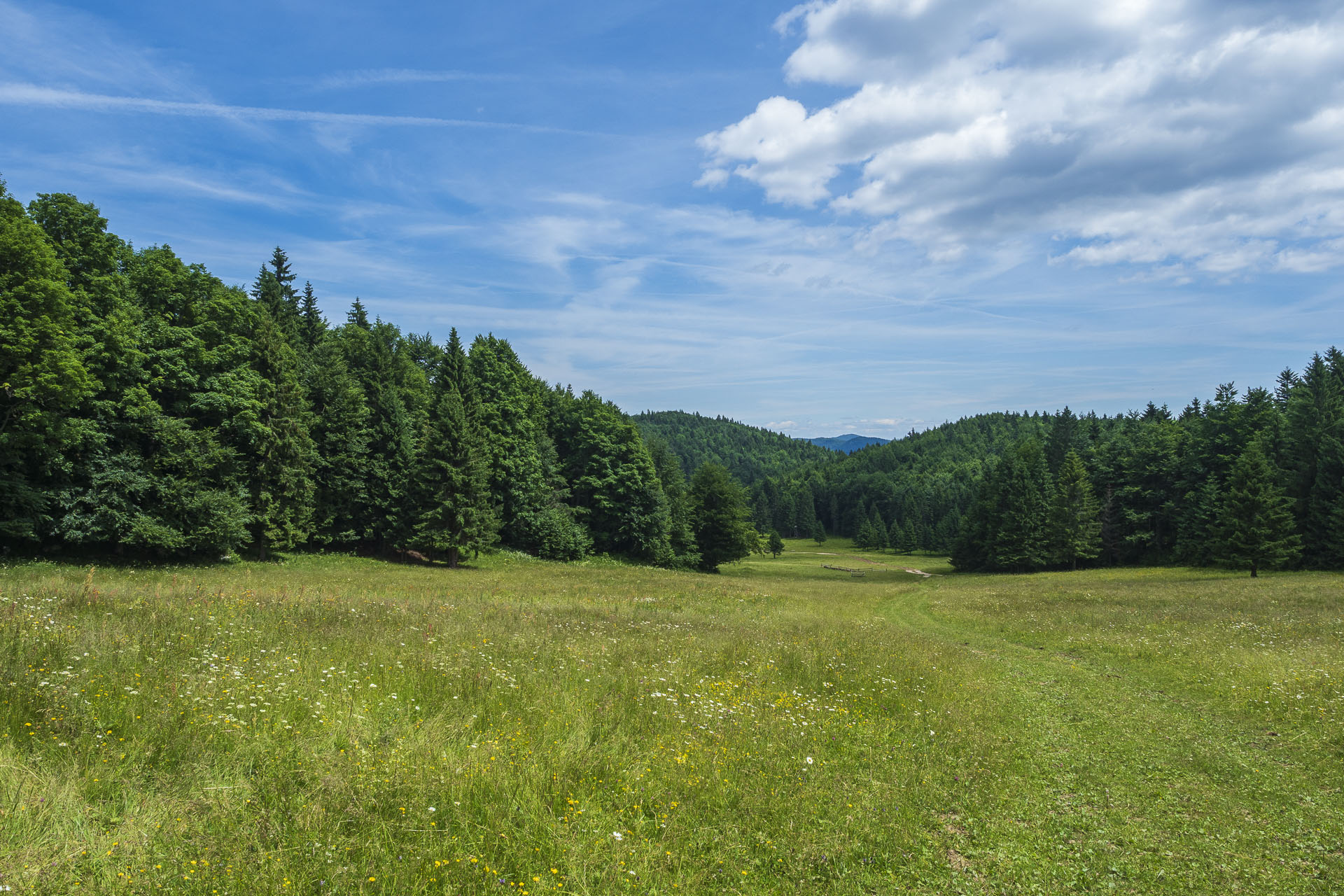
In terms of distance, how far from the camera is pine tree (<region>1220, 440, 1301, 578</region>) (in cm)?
4584

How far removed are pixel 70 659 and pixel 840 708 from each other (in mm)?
11281

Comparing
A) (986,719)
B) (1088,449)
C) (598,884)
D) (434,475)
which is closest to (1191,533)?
(1088,449)

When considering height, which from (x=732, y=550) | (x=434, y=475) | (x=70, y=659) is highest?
(x=434, y=475)

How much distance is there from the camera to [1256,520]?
151 feet

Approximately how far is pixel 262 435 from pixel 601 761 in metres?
38.5

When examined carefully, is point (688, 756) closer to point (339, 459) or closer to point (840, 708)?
point (840, 708)

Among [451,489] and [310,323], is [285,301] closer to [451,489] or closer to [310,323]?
[310,323]

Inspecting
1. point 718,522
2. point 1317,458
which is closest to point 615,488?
point 718,522

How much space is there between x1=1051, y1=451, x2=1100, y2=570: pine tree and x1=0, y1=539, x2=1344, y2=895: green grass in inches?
2169

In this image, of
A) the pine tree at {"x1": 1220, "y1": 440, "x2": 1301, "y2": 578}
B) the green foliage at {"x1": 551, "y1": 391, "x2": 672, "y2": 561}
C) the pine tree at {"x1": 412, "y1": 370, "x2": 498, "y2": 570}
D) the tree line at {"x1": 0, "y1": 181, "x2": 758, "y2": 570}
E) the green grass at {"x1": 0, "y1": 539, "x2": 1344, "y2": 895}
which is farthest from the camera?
the green foliage at {"x1": 551, "y1": 391, "x2": 672, "y2": 561}

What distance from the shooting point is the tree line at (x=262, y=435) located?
25.2m

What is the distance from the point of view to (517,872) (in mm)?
5219

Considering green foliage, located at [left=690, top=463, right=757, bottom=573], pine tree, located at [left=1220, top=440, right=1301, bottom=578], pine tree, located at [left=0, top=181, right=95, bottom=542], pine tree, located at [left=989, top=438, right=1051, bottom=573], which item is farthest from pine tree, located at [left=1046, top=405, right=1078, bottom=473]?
pine tree, located at [left=0, top=181, right=95, bottom=542]

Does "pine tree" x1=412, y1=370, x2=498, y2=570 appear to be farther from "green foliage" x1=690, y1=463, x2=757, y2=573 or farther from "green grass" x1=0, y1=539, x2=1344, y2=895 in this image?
"green grass" x1=0, y1=539, x2=1344, y2=895
